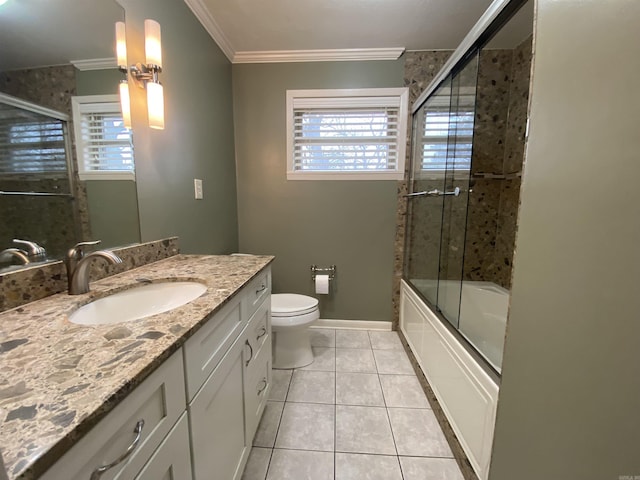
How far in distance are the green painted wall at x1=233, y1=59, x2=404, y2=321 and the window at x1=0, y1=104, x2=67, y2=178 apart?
1.53 m

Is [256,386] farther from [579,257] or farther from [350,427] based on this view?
[579,257]

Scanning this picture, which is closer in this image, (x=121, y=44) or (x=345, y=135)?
(x=121, y=44)

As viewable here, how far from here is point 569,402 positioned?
571 mm

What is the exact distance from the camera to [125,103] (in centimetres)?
118

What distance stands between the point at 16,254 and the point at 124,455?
73cm

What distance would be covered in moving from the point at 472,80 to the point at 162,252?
2.14m

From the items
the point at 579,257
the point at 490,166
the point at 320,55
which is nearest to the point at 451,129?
the point at 490,166

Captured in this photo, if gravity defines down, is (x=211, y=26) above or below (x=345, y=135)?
above

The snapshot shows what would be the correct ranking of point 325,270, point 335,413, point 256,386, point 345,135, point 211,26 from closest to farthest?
point 256,386, point 335,413, point 211,26, point 345,135, point 325,270

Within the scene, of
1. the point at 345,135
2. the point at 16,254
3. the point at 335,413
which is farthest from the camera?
the point at 345,135

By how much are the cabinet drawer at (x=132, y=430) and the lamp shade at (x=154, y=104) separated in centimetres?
112

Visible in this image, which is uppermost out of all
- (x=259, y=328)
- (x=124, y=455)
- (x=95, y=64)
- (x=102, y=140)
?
(x=95, y=64)

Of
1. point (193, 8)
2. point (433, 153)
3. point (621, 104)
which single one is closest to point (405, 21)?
point (433, 153)

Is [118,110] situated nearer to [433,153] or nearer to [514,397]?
[514,397]
